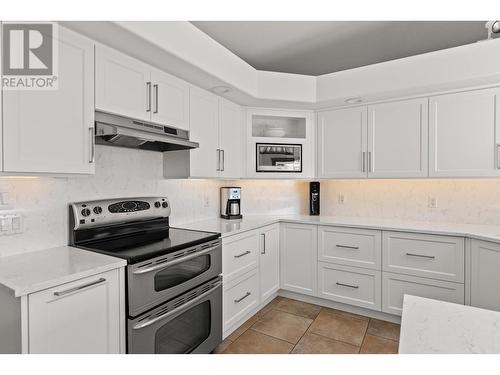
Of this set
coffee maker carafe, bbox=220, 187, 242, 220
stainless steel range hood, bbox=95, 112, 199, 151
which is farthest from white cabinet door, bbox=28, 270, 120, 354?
coffee maker carafe, bbox=220, 187, 242, 220

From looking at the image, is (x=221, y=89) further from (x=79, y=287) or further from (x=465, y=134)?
(x=465, y=134)

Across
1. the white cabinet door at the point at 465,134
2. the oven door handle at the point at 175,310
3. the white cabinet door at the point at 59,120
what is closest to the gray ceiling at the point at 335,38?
the white cabinet door at the point at 465,134

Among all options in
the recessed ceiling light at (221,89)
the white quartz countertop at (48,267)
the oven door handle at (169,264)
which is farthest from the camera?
the recessed ceiling light at (221,89)

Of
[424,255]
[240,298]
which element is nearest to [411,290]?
[424,255]

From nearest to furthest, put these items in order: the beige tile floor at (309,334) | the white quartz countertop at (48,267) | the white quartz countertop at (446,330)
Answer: the white quartz countertop at (446,330) → the white quartz countertop at (48,267) → the beige tile floor at (309,334)

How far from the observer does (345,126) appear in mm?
2986

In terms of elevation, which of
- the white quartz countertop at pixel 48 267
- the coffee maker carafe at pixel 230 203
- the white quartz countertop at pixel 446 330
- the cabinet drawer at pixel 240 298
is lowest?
the cabinet drawer at pixel 240 298

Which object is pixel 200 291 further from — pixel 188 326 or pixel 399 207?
pixel 399 207

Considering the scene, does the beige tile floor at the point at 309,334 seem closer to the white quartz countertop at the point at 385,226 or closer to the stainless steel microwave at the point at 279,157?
the white quartz countertop at the point at 385,226

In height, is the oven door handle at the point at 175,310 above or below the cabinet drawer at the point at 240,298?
above

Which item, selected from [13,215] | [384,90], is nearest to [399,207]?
[384,90]

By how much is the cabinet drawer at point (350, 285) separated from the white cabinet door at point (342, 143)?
3.16ft

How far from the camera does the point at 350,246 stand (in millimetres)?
2693

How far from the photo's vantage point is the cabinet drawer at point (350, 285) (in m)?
2.62
